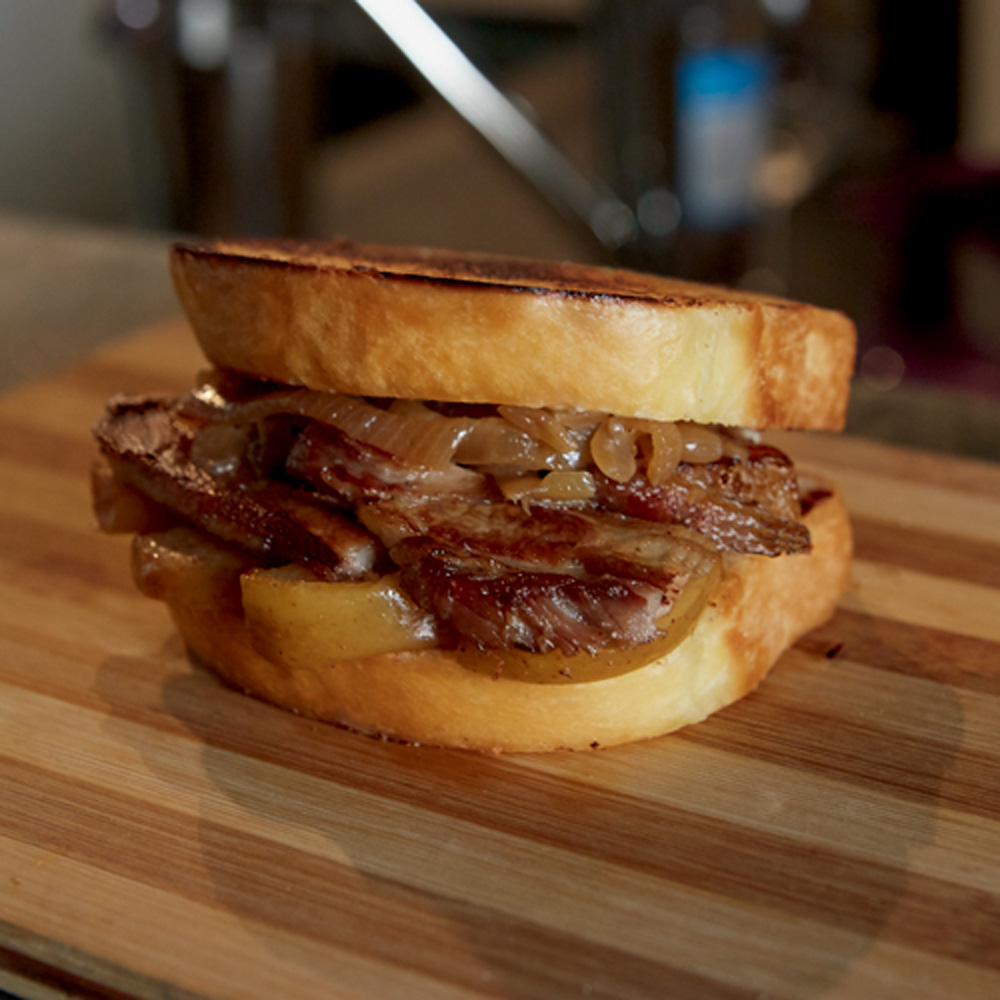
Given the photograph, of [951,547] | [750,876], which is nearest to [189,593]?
[750,876]

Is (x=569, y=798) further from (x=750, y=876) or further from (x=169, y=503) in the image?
(x=169, y=503)

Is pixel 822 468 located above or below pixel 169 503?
above

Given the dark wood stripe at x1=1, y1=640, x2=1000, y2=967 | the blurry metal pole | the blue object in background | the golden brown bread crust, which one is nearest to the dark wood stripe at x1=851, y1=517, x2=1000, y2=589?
the golden brown bread crust

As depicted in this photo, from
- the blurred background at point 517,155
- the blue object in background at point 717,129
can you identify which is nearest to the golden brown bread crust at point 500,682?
the blurred background at point 517,155

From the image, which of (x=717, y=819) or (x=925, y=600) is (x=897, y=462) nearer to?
(x=925, y=600)

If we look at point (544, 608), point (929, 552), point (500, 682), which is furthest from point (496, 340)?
point (929, 552)

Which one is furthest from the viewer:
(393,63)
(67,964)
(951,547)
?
(393,63)

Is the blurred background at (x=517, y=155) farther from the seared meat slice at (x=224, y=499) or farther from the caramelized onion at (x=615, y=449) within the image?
the caramelized onion at (x=615, y=449)
